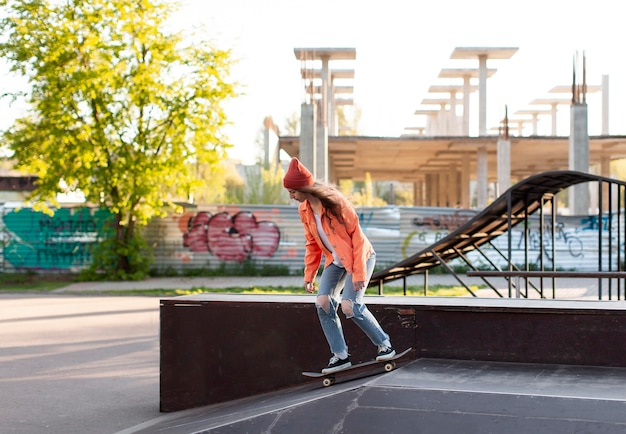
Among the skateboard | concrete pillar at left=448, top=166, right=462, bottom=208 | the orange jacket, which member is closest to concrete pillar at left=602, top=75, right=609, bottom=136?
concrete pillar at left=448, top=166, right=462, bottom=208

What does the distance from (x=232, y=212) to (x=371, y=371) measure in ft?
62.4

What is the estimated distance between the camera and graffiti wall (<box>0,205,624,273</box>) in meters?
24.7

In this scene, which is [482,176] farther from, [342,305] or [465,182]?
[342,305]

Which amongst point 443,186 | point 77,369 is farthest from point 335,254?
point 443,186

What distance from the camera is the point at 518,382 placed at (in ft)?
18.5

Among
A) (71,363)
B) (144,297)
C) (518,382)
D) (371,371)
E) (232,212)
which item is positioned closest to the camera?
(518,382)

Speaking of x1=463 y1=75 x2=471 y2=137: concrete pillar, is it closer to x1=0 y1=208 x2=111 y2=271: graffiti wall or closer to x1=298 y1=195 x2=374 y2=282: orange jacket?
x1=0 y1=208 x2=111 y2=271: graffiti wall

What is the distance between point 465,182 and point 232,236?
20957 mm

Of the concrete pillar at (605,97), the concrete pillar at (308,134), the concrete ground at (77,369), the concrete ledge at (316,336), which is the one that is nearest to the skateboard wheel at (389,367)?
the concrete ledge at (316,336)

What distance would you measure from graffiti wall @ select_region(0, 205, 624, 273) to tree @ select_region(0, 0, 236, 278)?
224 centimetres

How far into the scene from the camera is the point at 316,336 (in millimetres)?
6941

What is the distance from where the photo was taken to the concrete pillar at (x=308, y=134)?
31031mm

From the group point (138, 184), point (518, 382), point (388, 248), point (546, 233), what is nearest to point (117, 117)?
point (138, 184)

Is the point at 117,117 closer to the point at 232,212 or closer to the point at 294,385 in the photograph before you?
the point at 232,212
